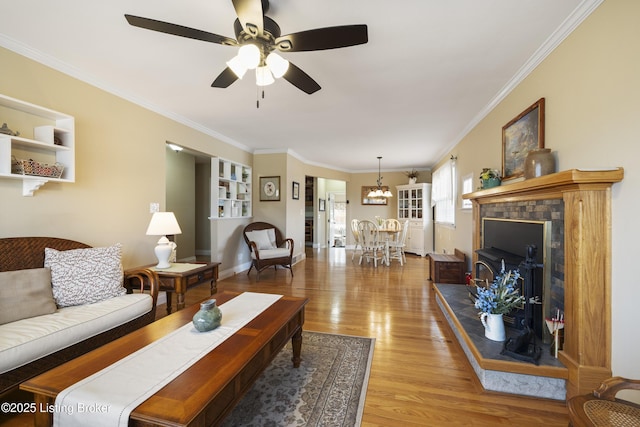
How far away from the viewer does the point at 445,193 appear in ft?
18.2

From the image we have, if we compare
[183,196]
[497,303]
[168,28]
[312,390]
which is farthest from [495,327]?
[183,196]

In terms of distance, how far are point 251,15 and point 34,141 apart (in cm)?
199

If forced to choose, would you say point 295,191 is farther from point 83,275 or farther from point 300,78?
point 83,275

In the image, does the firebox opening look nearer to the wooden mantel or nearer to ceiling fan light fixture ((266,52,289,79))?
the wooden mantel

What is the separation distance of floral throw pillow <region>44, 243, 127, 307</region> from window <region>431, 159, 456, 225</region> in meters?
4.94

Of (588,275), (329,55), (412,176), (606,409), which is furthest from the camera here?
(412,176)

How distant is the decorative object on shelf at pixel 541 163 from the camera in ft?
6.40

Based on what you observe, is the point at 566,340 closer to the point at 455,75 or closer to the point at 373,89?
the point at 455,75

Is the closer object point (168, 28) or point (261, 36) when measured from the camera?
point (168, 28)

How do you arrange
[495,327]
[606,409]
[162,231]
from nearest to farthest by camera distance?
[606,409] < [495,327] < [162,231]

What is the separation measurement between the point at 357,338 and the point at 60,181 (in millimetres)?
2980

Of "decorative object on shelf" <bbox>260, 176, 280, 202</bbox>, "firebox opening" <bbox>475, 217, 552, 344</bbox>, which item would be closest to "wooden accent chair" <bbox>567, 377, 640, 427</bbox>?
"firebox opening" <bbox>475, 217, 552, 344</bbox>

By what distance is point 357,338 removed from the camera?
2.47 meters

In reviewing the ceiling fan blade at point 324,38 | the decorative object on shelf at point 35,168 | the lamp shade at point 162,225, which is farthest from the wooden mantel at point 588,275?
the decorative object on shelf at point 35,168
